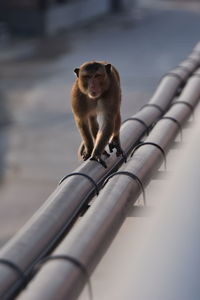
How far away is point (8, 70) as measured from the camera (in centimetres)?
1972

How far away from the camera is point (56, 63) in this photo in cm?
2031

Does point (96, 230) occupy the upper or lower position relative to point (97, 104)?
lower

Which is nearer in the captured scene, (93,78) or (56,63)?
(93,78)

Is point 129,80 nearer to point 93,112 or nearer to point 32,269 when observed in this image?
point 93,112

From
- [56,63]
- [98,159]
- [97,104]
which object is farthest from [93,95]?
[56,63]

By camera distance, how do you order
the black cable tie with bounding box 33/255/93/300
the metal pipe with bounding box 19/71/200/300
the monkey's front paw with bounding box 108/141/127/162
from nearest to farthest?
the metal pipe with bounding box 19/71/200/300 → the black cable tie with bounding box 33/255/93/300 → the monkey's front paw with bounding box 108/141/127/162

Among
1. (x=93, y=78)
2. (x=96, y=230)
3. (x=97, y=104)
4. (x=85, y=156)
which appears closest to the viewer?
(x=96, y=230)

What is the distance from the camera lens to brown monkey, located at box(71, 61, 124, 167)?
3646 mm

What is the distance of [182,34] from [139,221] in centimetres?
2193

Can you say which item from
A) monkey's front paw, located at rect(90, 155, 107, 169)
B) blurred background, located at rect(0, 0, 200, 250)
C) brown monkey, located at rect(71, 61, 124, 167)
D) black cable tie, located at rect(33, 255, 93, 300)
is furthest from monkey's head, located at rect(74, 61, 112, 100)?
blurred background, located at rect(0, 0, 200, 250)

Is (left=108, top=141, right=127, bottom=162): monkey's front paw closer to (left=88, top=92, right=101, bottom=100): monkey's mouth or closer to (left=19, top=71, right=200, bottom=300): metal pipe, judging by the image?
(left=19, top=71, right=200, bottom=300): metal pipe

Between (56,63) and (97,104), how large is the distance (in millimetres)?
16605

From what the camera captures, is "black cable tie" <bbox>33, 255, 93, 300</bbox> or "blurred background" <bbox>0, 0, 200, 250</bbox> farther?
"blurred background" <bbox>0, 0, 200, 250</bbox>

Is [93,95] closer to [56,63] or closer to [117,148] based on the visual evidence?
[117,148]
